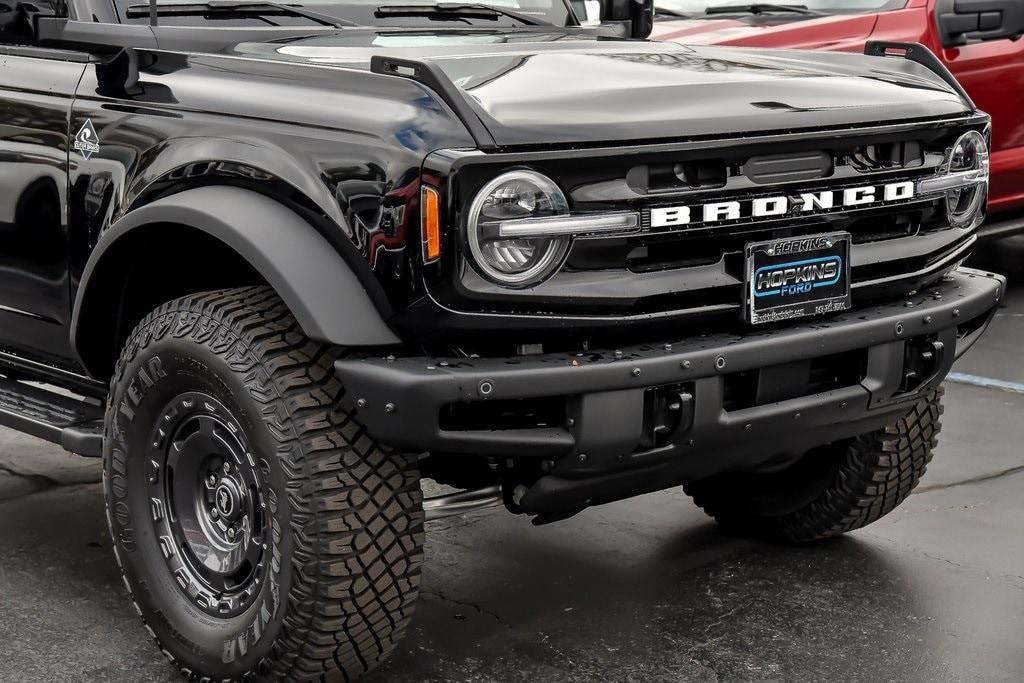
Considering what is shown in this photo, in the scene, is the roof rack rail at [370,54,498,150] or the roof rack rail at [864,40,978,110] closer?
the roof rack rail at [370,54,498,150]

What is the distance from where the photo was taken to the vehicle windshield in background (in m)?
3.57

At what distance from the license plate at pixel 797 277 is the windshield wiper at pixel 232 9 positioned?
4.49 ft

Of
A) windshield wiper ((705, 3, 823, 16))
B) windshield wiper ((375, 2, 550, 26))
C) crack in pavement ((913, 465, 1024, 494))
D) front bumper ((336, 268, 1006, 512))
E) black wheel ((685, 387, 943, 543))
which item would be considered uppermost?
windshield wiper ((375, 2, 550, 26))

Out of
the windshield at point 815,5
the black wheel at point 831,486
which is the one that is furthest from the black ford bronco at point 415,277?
the windshield at point 815,5

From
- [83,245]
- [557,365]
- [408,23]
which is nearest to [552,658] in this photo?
[557,365]

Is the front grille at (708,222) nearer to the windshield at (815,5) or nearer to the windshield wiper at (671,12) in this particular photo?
the windshield at (815,5)

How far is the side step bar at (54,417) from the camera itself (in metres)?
3.42

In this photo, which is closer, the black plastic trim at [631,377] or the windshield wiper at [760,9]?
the black plastic trim at [631,377]

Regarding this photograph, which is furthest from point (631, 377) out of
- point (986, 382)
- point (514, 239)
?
point (986, 382)

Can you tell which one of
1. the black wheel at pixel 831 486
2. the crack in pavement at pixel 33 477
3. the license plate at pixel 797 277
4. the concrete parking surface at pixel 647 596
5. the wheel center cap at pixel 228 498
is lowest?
the crack in pavement at pixel 33 477

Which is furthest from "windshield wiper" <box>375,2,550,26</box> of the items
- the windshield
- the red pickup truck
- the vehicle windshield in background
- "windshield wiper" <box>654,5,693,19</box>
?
"windshield wiper" <box>654,5,693,19</box>

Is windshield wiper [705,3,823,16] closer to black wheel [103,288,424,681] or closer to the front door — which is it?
the front door

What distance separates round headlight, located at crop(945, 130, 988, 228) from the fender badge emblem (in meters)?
2.03

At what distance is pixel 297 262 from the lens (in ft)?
9.18
